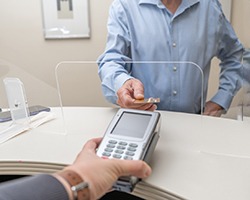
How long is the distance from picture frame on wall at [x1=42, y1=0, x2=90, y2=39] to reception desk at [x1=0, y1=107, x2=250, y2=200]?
1300mm

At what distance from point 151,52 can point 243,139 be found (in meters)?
0.43

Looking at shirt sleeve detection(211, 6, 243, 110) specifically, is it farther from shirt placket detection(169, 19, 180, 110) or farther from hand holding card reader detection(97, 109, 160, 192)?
hand holding card reader detection(97, 109, 160, 192)

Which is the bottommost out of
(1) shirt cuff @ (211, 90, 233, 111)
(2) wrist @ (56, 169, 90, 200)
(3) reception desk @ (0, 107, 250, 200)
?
(3) reception desk @ (0, 107, 250, 200)

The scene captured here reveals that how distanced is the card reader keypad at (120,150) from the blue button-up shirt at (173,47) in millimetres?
403

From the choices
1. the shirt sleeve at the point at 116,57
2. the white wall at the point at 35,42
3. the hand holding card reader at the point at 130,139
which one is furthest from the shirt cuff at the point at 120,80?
the white wall at the point at 35,42

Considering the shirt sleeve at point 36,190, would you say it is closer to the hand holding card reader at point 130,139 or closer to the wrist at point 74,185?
the wrist at point 74,185

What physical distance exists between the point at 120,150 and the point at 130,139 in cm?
4

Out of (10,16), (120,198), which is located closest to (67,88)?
(120,198)

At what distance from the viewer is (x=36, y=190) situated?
0.39 meters

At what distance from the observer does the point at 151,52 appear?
102cm

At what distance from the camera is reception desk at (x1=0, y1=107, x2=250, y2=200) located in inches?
21.7

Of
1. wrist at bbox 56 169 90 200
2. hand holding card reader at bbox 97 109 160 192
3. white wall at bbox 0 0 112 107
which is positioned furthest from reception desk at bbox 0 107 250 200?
white wall at bbox 0 0 112 107

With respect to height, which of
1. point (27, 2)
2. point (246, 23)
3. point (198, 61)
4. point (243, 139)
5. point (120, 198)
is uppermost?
point (27, 2)

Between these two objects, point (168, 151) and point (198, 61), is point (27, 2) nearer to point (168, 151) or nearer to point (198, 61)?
point (198, 61)
